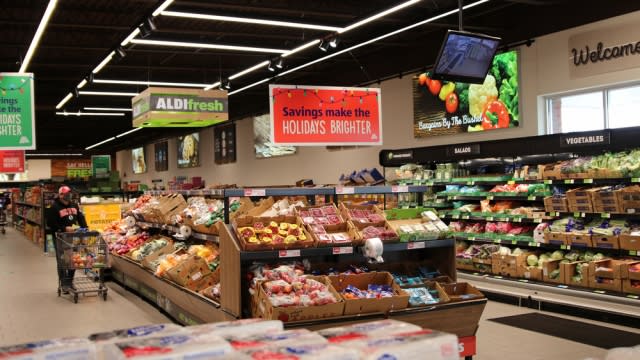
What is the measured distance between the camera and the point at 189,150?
80.9 feet

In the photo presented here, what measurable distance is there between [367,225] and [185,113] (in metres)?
5.47

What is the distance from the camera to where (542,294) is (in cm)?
759

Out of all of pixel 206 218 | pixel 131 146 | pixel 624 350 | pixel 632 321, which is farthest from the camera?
pixel 131 146

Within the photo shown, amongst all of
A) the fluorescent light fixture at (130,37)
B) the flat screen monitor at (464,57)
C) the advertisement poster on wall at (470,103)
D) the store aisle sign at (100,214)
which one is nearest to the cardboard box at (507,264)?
the advertisement poster on wall at (470,103)

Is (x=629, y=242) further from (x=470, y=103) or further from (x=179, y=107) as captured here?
(x=179, y=107)

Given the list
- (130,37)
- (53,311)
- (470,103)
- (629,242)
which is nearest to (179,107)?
(130,37)

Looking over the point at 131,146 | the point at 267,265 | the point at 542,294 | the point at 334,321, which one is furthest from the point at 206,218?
the point at 131,146

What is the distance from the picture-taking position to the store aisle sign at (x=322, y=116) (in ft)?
26.9

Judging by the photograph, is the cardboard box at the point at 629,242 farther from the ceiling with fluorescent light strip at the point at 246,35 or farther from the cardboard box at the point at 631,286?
the ceiling with fluorescent light strip at the point at 246,35

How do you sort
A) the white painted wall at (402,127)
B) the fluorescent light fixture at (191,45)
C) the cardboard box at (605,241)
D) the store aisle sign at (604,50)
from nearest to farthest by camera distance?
the cardboard box at (605,241) < the store aisle sign at (604,50) < the white painted wall at (402,127) < the fluorescent light fixture at (191,45)

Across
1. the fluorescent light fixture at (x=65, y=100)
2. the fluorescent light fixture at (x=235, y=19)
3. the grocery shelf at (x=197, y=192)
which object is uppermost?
the fluorescent light fixture at (x=65, y=100)

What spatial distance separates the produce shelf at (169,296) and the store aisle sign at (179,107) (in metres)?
2.31

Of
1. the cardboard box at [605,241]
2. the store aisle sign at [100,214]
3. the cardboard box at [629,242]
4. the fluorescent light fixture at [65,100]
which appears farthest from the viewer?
the fluorescent light fixture at [65,100]

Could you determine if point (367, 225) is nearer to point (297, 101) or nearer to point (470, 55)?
point (470, 55)
